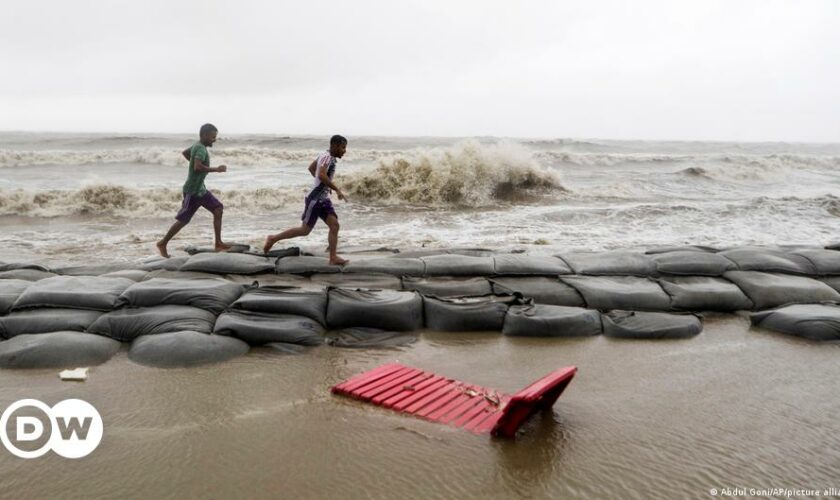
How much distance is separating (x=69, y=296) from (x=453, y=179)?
8.46 metres

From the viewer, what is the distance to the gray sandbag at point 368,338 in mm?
3477

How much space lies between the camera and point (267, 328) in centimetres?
341

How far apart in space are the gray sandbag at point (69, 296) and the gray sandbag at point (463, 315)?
2.00 m

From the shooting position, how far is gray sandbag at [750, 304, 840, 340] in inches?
146

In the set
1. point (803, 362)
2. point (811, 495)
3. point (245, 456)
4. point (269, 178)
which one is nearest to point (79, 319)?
point (245, 456)

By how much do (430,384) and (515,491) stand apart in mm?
928

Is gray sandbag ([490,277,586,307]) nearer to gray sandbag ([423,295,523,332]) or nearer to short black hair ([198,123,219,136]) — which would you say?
gray sandbag ([423,295,523,332])

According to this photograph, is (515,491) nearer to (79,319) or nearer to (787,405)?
(787,405)

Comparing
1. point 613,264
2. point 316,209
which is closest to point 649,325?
point 613,264

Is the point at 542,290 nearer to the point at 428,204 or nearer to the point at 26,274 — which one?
the point at 26,274

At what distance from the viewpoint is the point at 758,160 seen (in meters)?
19.9

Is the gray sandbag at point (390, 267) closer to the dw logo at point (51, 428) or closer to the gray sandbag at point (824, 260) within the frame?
the dw logo at point (51, 428)

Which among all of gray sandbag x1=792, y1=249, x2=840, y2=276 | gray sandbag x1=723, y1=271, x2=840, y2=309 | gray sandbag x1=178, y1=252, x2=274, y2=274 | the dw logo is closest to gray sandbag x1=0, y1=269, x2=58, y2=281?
gray sandbag x1=178, y1=252, x2=274, y2=274

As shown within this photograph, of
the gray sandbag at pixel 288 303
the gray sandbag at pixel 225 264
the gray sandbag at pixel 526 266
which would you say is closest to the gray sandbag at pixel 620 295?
the gray sandbag at pixel 526 266
